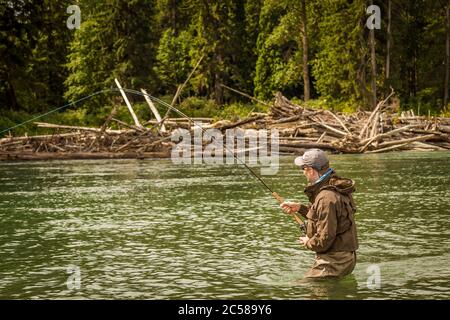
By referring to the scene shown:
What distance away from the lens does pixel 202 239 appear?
41.3 ft

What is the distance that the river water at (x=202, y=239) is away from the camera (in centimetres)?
915

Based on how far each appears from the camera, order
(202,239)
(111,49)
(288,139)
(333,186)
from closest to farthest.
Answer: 1. (333,186)
2. (202,239)
3. (288,139)
4. (111,49)

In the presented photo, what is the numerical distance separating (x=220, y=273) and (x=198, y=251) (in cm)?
160

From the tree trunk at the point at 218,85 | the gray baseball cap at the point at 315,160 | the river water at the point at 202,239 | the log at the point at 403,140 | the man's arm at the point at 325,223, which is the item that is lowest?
the river water at the point at 202,239

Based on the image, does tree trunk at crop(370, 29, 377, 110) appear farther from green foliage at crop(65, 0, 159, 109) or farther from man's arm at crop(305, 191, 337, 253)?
man's arm at crop(305, 191, 337, 253)

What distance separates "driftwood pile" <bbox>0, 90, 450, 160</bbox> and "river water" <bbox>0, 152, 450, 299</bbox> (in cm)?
735

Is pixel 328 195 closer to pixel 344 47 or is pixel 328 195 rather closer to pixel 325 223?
pixel 325 223

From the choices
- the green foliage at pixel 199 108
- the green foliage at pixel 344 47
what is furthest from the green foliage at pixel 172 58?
the green foliage at pixel 344 47

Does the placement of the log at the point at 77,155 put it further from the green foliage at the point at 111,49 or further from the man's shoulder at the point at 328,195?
the green foliage at the point at 111,49

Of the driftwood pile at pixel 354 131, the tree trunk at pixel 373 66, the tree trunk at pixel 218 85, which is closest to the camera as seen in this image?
the driftwood pile at pixel 354 131

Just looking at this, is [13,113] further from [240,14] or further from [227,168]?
[240,14]

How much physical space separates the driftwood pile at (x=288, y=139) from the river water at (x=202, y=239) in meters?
7.35

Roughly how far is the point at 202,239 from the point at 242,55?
5518cm

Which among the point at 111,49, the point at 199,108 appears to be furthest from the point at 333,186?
the point at 111,49
